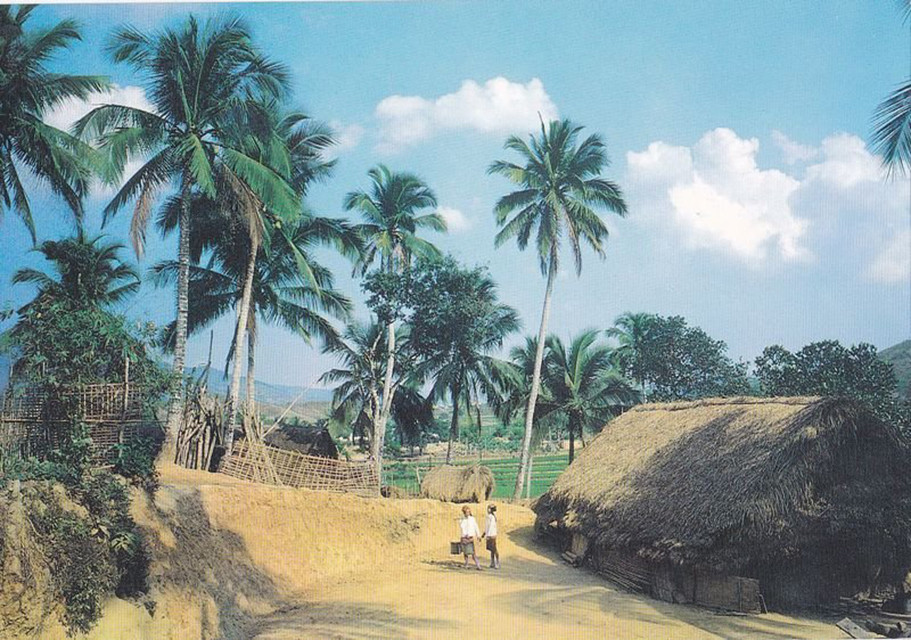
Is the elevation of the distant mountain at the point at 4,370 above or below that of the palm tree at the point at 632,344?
below

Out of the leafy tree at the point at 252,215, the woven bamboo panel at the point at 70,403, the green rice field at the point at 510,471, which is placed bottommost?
the green rice field at the point at 510,471

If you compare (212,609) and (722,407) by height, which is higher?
(722,407)

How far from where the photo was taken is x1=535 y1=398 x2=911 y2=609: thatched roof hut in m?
8.77

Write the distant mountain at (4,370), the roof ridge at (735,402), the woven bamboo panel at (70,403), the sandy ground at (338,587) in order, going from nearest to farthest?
1. the sandy ground at (338,587)
2. the woven bamboo panel at (70,403)
3. the distant mountain at (4,370)
4. the roof ridge at (735,402)

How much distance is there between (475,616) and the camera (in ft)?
27.7

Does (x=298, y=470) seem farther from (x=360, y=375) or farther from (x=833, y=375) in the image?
(x=833, y=375)

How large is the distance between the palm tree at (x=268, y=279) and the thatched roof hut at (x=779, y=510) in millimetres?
9938

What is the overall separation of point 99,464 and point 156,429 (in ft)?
23.3

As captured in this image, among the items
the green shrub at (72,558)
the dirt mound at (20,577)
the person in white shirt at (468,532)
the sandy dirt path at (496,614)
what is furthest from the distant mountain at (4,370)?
the person in white shirt at (468,532)

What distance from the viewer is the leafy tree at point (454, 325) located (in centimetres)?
1972

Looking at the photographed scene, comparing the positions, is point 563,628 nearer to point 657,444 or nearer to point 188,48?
point 657,444

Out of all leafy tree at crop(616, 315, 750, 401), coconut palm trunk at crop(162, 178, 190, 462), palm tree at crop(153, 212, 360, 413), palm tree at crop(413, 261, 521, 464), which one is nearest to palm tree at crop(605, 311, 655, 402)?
leafy tree at crop(616, 315, 750, 401)

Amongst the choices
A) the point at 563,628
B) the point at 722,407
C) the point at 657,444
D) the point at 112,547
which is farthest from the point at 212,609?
the point at 722,407

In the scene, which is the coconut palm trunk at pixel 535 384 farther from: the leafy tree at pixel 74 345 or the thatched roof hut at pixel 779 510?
the leafy tree at pixel 74 345
